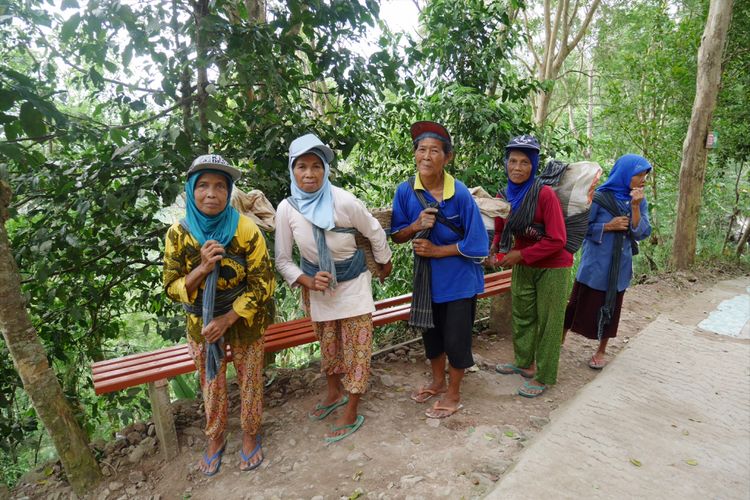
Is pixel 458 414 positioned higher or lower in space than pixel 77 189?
lower

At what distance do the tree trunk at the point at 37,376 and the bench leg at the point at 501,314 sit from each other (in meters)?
3.49

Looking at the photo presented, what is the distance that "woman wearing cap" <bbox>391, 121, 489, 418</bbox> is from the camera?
269 centimetres

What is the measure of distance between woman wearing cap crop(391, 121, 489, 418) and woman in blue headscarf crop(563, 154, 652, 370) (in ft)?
4.09

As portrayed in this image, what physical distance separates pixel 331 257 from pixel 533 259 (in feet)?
4.40

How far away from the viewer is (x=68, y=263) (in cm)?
275

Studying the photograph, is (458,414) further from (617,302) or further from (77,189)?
(77,189)

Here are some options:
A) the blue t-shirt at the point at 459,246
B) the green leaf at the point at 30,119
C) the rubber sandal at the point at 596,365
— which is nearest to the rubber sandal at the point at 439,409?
the blue t-shirt at the point at 459,246

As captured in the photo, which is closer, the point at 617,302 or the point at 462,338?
the point at 462,338

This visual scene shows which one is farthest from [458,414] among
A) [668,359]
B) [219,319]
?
[668,359]

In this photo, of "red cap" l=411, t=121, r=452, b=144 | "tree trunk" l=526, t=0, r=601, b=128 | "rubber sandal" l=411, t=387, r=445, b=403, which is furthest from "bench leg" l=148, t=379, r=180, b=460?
"tree trunk" l=526, t=0, r=601, b=128

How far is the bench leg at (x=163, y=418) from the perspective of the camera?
2.69m

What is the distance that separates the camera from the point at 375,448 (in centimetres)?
261

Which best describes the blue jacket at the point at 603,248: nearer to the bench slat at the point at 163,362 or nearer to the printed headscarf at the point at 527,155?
the printed headscarf at the point at 527,155

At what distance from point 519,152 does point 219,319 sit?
6.99 ft
